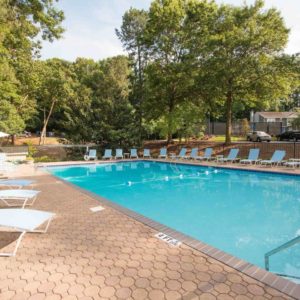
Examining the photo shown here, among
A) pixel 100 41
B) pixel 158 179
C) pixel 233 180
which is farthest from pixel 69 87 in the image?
pixel 233 180

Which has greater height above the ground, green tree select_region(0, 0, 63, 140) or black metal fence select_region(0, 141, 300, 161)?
green tree select_region(0, 0, 63, 140)

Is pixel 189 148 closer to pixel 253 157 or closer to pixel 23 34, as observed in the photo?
pixel 253 157

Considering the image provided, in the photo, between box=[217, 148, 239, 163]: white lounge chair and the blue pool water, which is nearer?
the blue pool water

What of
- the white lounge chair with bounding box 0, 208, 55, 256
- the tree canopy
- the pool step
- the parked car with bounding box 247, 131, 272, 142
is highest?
the tree canopy

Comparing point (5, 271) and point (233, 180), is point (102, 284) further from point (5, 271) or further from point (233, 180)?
point (233, 180)

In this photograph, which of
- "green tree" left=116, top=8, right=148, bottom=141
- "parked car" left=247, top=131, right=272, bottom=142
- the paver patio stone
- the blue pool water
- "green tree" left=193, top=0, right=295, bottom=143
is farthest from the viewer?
"parked car" left=247, top=131, right=272, bottom=142

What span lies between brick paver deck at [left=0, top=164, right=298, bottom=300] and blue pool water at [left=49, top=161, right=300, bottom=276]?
1780 mm

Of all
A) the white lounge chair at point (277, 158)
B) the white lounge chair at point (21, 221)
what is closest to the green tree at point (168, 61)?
the white lounge chair at point (277, 158)

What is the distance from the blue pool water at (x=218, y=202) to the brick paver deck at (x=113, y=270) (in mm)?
1780

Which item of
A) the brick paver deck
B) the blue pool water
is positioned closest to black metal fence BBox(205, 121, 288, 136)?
the blue pool water

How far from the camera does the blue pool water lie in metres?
5.79

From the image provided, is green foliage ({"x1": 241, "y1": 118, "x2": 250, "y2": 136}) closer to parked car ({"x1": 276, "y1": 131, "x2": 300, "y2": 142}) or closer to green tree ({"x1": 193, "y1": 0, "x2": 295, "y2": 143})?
parked car ({"x1": 276, "y1": 131, "x2": 300, "y2": 142})

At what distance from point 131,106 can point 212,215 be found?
49.4 ft

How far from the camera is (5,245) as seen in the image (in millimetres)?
4430
